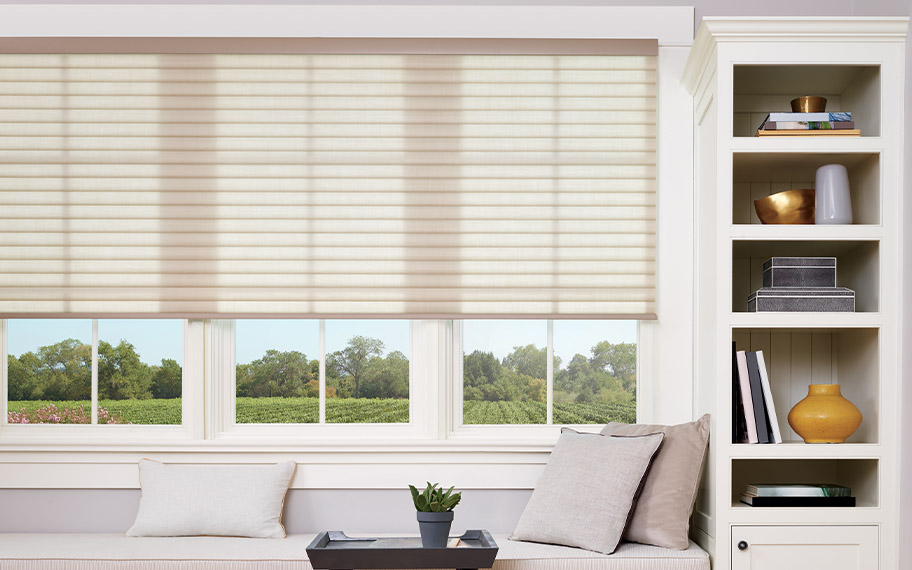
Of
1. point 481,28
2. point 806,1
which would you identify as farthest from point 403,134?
point 806,1

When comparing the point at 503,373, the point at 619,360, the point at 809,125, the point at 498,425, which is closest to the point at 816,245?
the point at 809,125

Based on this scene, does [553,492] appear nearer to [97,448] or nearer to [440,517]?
[440,517]

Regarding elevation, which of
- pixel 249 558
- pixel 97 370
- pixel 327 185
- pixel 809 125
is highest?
pixel 809 125

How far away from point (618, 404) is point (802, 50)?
57.2 inches

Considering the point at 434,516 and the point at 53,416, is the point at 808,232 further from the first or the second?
the point at 53,416

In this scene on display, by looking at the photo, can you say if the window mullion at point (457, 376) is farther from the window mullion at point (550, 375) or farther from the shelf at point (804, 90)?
the shelf at point (804, 90)

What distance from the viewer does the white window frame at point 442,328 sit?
126 inches

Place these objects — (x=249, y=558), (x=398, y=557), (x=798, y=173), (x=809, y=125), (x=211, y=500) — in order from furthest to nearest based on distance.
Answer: (x=798, y=173) → (x=211, y=500) → (x=809, y=125) → (x=249, y=558) → (x=398, y=557)

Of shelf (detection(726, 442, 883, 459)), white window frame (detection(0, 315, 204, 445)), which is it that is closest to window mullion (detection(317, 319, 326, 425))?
white window frame (detection(0, 315, 204, 445))

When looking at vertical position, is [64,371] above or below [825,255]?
below

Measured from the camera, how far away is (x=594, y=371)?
11.0 feet

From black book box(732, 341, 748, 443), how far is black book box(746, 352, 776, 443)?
4cm

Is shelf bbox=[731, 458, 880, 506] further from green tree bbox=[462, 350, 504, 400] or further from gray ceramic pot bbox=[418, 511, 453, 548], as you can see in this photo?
gray ceramic pot bbox=[418, 511, 453, 548]

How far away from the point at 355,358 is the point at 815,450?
5.59 ft
